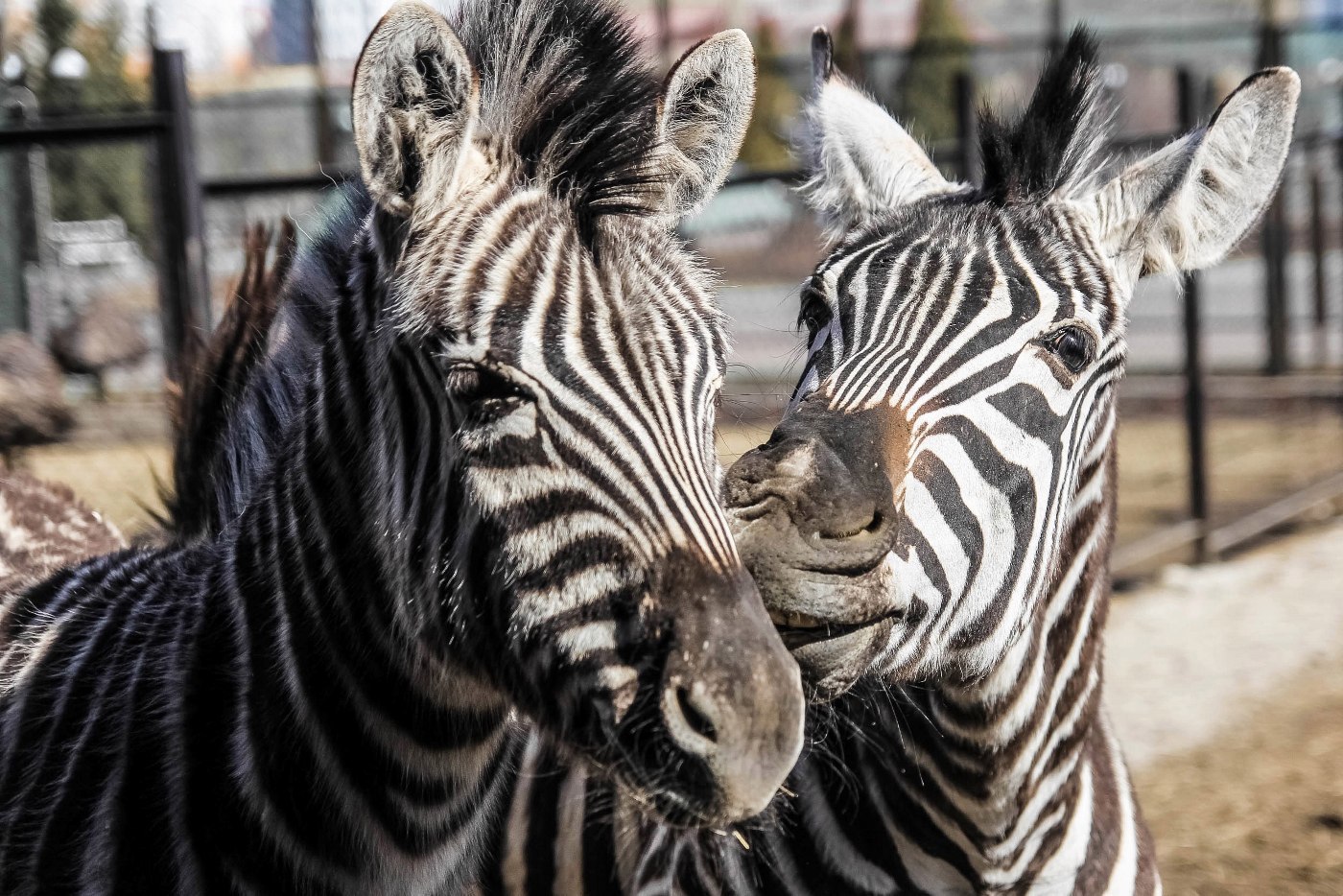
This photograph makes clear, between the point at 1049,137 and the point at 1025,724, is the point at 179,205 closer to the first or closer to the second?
the point at 1049,137

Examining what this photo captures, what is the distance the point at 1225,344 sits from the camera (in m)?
16.7

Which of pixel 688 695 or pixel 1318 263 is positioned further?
pixel 1318 263

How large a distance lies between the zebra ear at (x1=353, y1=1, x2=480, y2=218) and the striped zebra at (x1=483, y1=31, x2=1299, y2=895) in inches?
32.6

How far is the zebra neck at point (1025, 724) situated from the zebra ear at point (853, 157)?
3.08 ft

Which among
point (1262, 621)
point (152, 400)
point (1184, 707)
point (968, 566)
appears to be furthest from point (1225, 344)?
point (968, 566)

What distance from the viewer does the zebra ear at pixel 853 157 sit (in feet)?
11.5

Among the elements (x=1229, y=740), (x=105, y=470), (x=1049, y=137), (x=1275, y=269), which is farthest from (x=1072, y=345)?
(x=1275, y=269)

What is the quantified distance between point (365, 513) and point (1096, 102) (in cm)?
212

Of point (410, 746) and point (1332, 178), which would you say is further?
point (1332, 178)

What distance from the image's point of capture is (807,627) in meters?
2.52

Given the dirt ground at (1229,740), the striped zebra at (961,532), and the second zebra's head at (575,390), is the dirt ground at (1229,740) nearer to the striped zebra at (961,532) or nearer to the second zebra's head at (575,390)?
the striped zebra at (961,532)

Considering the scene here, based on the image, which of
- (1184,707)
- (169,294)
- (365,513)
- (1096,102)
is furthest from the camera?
(1184,707)

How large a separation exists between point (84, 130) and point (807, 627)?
416cm

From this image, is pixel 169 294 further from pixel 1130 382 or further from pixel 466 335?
pixel 1130 382
